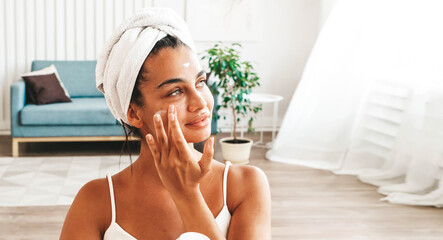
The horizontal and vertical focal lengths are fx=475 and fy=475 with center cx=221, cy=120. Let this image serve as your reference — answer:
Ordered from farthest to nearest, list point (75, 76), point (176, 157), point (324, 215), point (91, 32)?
point (91, 32) < point (75, 76) < point (324, 215) < point (176, 157)

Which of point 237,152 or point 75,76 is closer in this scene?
point 237,152

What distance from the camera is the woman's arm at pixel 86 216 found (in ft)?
2.89

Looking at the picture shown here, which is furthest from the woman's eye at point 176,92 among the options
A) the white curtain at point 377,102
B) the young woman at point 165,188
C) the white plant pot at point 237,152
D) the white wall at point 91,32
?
the white wall at point 91,32

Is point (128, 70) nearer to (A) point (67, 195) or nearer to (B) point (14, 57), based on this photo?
(A) point (67, 195)

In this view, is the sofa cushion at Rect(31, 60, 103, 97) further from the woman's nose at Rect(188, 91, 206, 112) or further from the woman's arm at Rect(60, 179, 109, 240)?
the woman's nose at Rect(188, 91, 206, 112)

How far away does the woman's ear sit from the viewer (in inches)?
36.7

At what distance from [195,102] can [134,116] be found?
0.57ft

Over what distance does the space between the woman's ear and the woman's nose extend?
138mm

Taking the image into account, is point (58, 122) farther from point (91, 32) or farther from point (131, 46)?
point (131, 46)

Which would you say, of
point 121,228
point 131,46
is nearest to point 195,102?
point 131,46

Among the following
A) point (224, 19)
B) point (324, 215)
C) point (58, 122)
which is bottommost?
point (324, 215)

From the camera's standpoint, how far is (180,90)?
0.86 metres

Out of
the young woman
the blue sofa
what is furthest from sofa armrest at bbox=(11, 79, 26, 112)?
the young woman

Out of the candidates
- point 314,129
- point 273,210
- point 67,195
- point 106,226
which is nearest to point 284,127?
point 314,129
